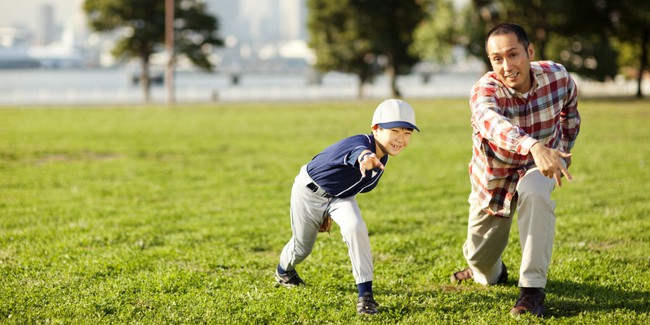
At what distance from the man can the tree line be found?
3361 cm

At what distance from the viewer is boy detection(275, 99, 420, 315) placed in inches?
194

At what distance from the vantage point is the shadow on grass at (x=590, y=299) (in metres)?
5.34

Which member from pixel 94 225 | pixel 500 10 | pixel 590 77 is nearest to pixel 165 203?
pixel 94 225

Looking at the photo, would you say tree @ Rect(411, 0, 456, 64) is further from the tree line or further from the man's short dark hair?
the man's short dark hair

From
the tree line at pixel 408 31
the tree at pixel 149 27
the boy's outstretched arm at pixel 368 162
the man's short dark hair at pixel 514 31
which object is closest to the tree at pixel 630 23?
the tree line at pixel 408 31

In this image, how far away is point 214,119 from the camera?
93.5ft

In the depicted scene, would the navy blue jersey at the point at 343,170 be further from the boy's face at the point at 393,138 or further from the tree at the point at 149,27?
the tree at the point at 149,27

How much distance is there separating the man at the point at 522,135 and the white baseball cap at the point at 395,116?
0.48 meters

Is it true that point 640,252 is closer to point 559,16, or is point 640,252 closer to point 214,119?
point 214,119

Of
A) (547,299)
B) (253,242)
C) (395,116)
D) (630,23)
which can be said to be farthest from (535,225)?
(630,23)

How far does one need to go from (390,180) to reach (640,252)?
5.63 meters

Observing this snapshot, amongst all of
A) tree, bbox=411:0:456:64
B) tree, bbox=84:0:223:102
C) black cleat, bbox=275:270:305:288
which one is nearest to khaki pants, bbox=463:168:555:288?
black cleat, bbox=275:270:305:288

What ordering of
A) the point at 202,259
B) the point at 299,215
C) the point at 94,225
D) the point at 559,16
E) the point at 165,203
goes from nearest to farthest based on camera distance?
the point at 299,215, the point at 202,259, the point at 94,225, the point at 165,203, the point at 559,16

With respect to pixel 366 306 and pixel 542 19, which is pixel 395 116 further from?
pixel 542 19
